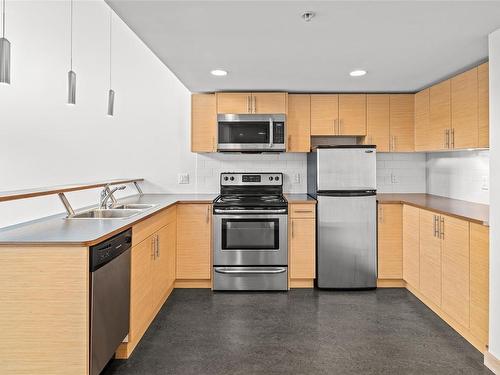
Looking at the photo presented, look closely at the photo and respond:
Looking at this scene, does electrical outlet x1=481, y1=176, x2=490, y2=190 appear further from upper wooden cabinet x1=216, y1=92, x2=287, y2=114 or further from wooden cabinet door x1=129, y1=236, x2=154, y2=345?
wooden cabinet door x1=129, y1=236, x2=154, y2=345

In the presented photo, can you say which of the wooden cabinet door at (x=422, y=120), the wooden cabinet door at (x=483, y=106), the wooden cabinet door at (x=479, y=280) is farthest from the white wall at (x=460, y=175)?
the wooden cabinet door at (x=479, y=280)

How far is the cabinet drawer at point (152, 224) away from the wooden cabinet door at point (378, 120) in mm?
2389

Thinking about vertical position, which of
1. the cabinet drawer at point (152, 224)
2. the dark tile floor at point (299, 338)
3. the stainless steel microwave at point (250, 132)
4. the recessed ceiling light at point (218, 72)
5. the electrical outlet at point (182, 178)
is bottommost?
the dark tile floor at point (299, 338)

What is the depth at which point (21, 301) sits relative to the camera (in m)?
1.72

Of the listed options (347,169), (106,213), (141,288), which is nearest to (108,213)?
(106,213)

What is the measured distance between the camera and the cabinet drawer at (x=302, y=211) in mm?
3604

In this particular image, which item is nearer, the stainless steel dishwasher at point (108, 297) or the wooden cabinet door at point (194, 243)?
the stainless steel dishwasher at point (108, 297)

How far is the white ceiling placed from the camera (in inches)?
75.5

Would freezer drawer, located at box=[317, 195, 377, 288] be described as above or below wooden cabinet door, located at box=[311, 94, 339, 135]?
below

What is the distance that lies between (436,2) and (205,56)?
164cm

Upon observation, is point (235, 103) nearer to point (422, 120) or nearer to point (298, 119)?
point (298, 119)

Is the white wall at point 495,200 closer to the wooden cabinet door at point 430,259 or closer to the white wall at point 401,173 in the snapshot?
the wooden cabinet door at point 430,259

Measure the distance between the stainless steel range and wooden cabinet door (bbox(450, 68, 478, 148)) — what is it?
1.71 metres

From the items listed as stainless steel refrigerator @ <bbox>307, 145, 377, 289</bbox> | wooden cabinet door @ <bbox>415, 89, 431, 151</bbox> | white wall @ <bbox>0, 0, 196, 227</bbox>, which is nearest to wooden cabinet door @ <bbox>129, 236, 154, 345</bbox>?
white wall @ <bbox>0, 0, 196, 227</bbox>
